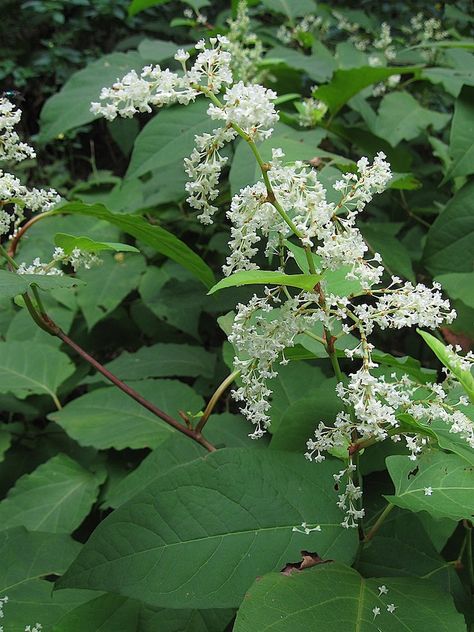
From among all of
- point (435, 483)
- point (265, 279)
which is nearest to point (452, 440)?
point (435, 483)

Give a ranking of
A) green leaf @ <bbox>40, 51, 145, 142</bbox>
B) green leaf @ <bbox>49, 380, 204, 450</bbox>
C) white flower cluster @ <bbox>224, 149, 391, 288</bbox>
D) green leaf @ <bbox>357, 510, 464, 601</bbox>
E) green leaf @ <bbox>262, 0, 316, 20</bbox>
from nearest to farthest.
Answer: white flower cluster @ <bbox>224, 149, 391, 288</bbox> → green leaf @ <bbox>357, 510, 464, 601</bbox> → green leaf @ <bbox>49, 380, 204, 450</bbox> → green leaf @ <bbox>40, 51, 145, 142</bbox> → green leaf @ <bbox>262, 0, 316, 20</bbox>

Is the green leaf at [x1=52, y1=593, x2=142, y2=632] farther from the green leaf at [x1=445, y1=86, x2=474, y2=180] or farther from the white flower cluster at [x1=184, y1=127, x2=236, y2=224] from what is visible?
the green leaf at [x1=445, y1=86, x2=474, y2=180]

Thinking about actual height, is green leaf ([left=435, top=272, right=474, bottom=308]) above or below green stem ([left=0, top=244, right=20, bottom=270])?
below

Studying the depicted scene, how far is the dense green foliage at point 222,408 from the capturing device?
47.5 inches

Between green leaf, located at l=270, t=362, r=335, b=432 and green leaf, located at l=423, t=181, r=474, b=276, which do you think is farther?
green leaf, located at l=423, t=181, r=474, b=276

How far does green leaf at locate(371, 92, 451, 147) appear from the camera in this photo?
8.80 ft

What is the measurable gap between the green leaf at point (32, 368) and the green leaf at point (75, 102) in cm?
81

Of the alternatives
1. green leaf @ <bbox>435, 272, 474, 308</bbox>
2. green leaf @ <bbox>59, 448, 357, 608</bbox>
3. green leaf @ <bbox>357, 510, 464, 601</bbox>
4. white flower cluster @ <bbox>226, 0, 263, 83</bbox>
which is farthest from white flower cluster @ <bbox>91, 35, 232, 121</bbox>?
white flower cluster @ <bbox>226, 0, 263, 83</bbox>

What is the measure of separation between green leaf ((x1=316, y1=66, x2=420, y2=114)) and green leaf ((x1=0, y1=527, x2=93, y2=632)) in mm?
1783

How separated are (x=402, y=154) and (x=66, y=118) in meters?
1.36

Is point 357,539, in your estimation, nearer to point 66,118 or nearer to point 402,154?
point 402,154

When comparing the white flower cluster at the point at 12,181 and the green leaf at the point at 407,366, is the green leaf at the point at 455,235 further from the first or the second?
the white flower cluster at the point at 12,181

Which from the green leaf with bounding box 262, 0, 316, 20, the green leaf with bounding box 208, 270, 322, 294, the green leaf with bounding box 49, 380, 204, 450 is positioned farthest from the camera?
the green leaf with bounding box 262, 0, 316, 20

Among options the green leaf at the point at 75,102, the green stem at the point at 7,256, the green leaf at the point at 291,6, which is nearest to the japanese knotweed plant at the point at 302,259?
the green stem at the point at 7,256
